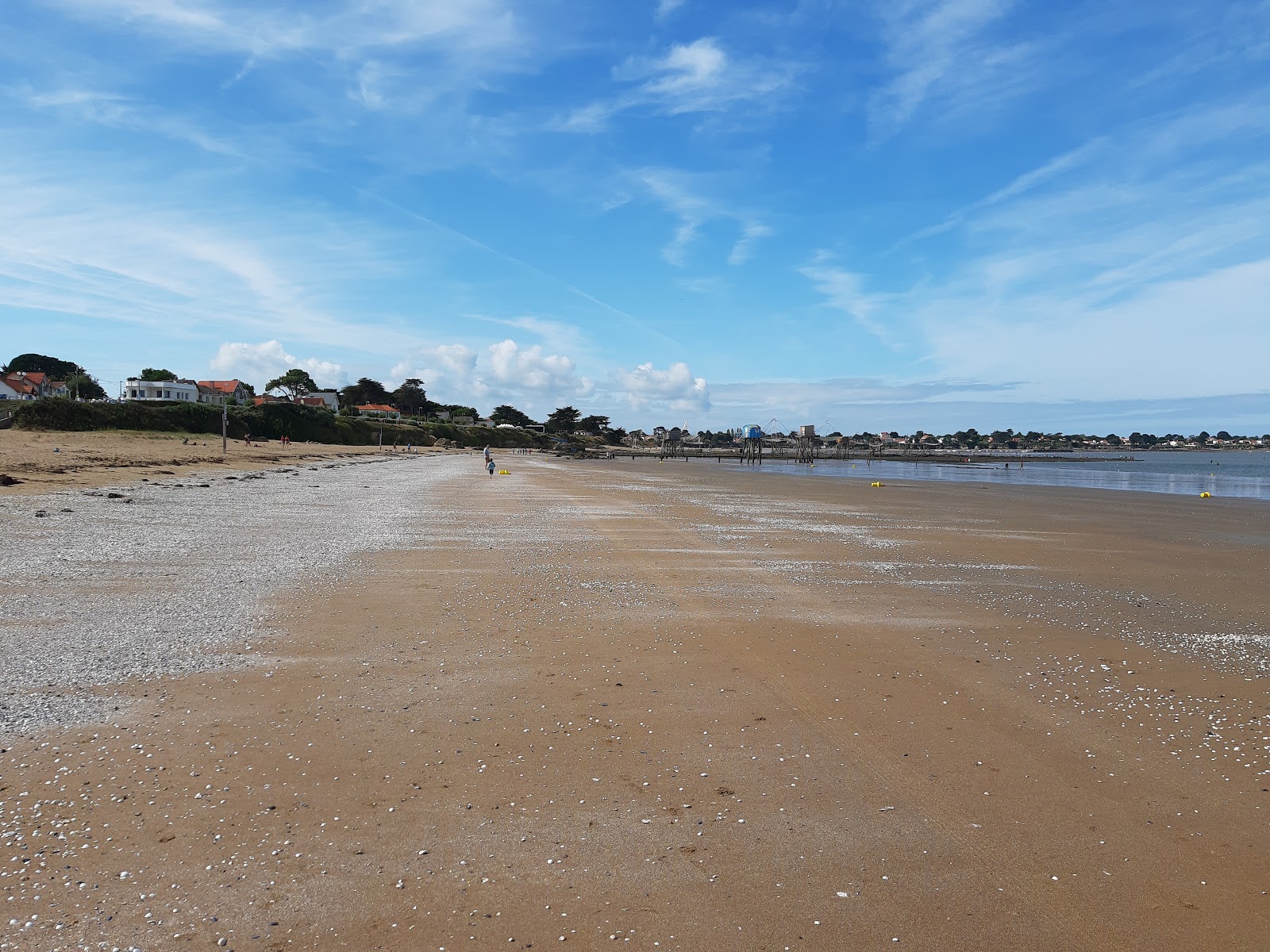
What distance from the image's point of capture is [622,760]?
15.1 ft

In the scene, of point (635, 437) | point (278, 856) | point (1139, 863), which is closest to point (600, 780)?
point (278, 856)

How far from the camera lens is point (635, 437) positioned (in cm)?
19838

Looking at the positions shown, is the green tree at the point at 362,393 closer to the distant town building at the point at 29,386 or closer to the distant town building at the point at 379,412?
the distant town building at the point at 379,412

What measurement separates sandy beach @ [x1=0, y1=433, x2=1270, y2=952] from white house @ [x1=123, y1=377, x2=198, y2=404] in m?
92.1

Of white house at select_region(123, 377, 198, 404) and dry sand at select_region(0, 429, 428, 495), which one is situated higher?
white house at select_region(123, 377, 198, 404)

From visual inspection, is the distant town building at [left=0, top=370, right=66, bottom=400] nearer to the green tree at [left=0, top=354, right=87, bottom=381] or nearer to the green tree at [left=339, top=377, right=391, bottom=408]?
the green tree at [left=0, top=354, right=87, bottom=381]

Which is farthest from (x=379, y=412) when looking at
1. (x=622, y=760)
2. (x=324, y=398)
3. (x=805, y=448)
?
(x=622, y=760)

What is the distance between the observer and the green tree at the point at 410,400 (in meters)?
142

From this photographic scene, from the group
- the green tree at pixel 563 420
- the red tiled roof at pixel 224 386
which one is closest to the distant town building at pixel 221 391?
the red tiled roof at pixel 224 386

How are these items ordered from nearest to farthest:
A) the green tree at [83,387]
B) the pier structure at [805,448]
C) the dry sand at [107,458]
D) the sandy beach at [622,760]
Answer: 1. the sandy beach at [622,760]
2. the dry sand at [107,458]
3. the green tree at [83,387]
4. the pier structure at [805,448]

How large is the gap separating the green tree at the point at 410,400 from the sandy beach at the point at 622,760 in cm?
13654


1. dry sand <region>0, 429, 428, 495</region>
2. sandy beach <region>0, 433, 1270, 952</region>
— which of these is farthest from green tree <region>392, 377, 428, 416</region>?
sandy beach <region>0, 433, 1270, 952</region>

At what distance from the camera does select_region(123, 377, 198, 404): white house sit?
8810 cm

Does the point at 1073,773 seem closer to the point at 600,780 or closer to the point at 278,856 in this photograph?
the point at 600,780
